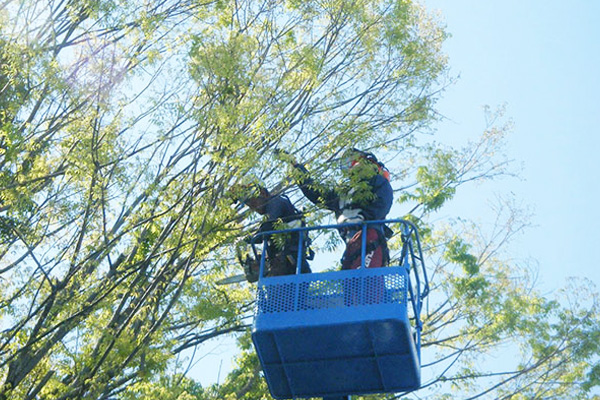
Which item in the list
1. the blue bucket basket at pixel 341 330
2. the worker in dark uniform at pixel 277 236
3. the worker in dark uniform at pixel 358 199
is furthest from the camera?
the worker in dark uniform at pixel 277 236

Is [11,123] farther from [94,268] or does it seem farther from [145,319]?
[145,319]

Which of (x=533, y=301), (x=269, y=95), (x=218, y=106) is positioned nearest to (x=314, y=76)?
(x=269, y=95)

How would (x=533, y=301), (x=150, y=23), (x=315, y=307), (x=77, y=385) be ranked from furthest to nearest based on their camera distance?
(x=533, y=301), (x=150, y=23), (x=77, y=385), (x=315, y=307)

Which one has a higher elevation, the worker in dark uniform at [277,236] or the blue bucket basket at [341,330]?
the worker in dark uniform at [277,236]

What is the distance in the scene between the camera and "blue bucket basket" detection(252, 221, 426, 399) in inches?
355

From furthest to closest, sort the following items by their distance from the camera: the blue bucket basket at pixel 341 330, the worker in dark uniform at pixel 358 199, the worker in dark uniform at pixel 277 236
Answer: the worker in dark uniform at pixel 277 236 < the worker in dark uniform at pixel 358 199 < the blue bucket basket at pixel 341 330

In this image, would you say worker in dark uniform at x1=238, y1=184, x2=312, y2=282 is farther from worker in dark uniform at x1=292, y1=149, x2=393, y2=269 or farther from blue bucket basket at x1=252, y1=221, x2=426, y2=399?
blue bucket basket at x1=252, y1=221, x2=426, y2=399

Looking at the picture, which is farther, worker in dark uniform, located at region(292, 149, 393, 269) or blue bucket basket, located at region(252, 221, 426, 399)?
worker in dark uniform, located at region(292, 149, 393, 269)

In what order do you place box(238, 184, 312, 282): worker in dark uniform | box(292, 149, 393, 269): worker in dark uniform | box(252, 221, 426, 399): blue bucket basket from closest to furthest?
box(252, 221, 426, 399): blue bucket basket < box(292, 149, 393, 269): worker in dark uniform < box(238, 184, 312, 282): worker in dark uniform

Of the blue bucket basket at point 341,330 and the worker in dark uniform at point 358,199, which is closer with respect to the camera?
the blue bucket basket at point 341,330

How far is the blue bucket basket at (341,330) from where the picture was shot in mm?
9008

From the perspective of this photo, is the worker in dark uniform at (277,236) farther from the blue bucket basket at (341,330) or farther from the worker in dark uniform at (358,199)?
the blue bucket basket at (341,330)

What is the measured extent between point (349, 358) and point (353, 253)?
951 millimetres

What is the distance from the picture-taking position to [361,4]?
476 inches
